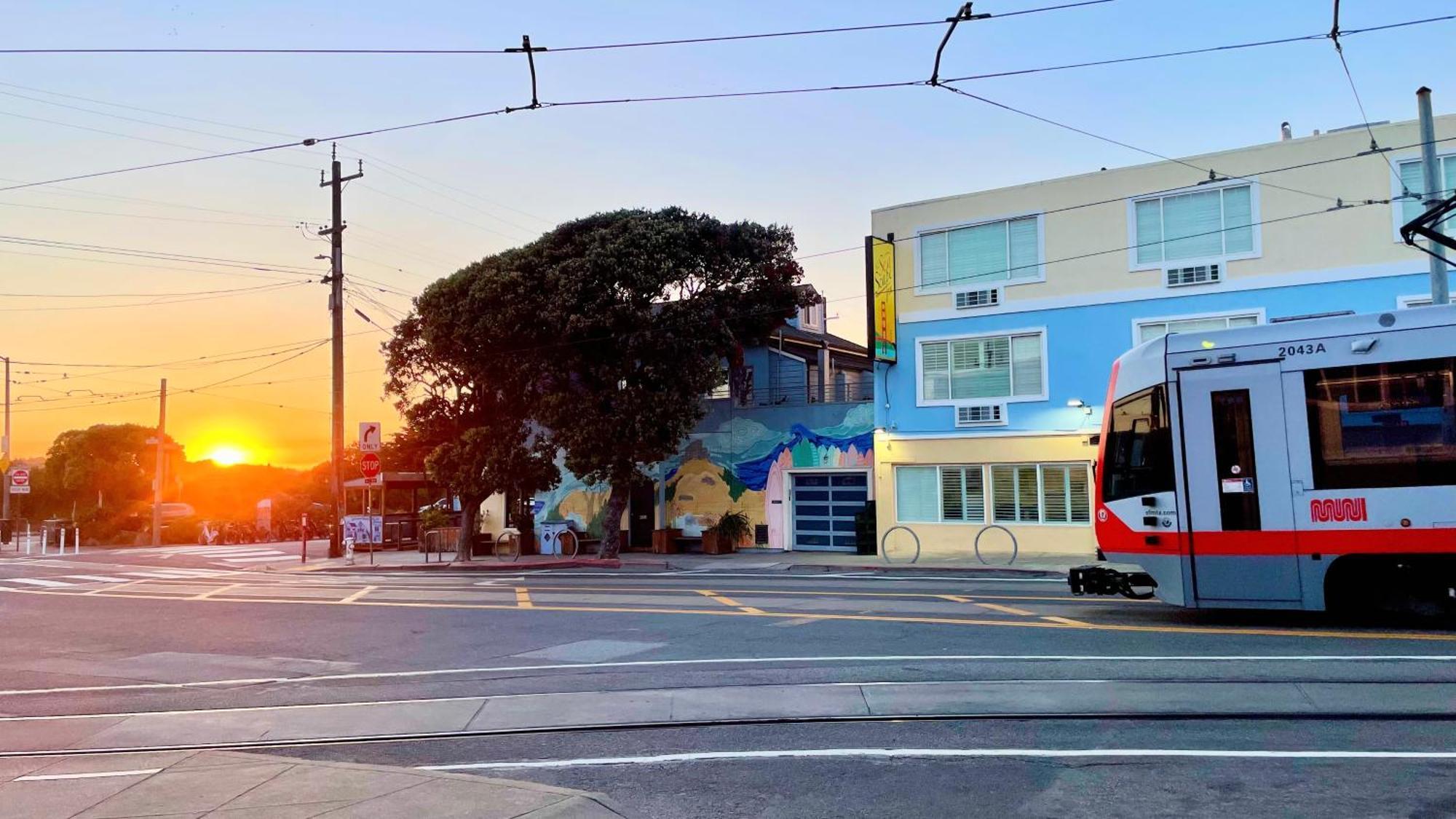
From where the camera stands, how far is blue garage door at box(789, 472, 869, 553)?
2936cm

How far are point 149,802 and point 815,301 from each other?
24.1 m

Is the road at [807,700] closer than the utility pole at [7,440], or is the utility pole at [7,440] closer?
the road at [807,700]

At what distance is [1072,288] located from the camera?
2533 centimetres

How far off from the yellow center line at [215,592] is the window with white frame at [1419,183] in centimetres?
2483

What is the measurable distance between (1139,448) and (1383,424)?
2571mm

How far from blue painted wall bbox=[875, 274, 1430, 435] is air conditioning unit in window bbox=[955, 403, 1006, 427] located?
0.48 ft

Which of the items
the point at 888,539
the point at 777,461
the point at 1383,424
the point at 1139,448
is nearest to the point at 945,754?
the point at 1139,448

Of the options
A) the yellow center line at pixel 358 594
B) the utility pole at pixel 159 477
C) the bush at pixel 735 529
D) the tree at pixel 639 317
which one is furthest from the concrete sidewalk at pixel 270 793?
the utility pole at pixel 159 477

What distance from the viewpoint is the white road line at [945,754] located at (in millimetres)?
6539

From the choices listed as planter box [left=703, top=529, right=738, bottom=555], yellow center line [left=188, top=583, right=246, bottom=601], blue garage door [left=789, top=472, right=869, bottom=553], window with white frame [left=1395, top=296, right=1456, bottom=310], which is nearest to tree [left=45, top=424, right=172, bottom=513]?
yellow center line [left=188, top=583, right=246, bottom=601]

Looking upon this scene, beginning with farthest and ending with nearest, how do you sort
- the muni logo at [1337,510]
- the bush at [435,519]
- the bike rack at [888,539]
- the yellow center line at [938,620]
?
the bush at [435,519], the bike rack at [888,539], the muni logo at [1337,510], the yellow center line at [938,620]

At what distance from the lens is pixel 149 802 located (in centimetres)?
614

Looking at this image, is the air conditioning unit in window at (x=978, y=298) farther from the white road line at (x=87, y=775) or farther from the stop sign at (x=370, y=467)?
the white road line at (x=87, y=775)

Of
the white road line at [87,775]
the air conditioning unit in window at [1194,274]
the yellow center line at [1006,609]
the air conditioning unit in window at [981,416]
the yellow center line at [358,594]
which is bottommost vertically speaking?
the white road line at [87,775]
